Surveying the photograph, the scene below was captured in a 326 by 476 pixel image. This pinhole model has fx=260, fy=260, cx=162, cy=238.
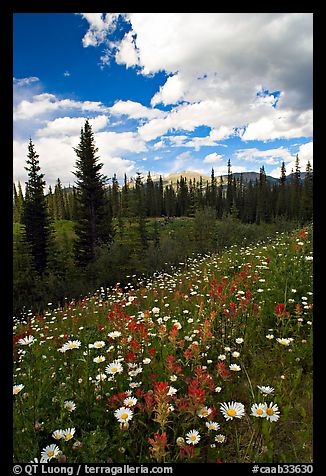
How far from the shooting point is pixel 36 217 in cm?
2678

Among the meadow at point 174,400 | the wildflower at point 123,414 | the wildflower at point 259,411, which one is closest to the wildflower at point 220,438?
the meadow at point 174,400

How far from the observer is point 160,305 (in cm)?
519

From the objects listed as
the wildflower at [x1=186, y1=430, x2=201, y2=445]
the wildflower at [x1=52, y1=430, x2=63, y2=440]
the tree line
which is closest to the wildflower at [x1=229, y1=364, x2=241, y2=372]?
the wildflower at [x1=186, y1=430, x2=201, y2=445]

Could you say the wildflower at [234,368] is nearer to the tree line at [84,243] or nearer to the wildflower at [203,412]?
the wildflower at [203,412]

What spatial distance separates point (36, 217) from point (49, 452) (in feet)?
92.4

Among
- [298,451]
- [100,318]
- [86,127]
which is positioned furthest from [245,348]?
[86,127]

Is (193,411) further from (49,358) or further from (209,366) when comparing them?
(49,358)

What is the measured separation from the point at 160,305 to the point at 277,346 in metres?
2.57

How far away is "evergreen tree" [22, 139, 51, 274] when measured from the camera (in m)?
26.0

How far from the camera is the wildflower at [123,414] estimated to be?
73.7 inches

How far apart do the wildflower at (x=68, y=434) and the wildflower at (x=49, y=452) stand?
74 mm

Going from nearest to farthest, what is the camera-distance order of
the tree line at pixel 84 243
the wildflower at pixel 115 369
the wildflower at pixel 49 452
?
1. the wildflower at pixel 49 452
2. the wildflower at pixel 115 369
3. the tree line at pixel 84 243

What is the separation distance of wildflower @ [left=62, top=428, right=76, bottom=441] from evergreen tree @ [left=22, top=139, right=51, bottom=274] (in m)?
26.4

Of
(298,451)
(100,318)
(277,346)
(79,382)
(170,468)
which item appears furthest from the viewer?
(100,318)
